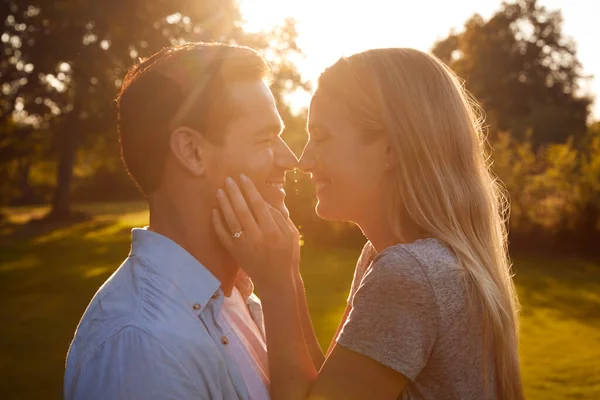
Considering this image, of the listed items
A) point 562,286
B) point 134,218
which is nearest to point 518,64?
point 134,218

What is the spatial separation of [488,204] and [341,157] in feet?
2.75

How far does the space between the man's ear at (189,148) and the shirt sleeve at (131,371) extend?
93 cm

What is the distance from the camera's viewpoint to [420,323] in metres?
2.81

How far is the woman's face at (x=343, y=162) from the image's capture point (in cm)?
347

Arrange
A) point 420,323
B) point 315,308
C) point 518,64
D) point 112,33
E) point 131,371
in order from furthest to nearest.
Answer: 1. point 518,64
2. point 315,308
3. point 112,33
4. point 420,323
5. point 131,371

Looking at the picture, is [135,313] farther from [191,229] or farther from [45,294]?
[45,294]

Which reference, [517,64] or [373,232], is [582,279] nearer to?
[373,232]

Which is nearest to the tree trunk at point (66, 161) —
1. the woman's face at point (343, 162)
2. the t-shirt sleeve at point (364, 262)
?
the t-shirt sleeve at point (364, 262)

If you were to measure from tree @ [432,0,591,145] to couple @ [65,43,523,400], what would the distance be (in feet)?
177

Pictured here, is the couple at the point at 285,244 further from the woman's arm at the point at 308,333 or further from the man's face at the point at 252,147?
the woman's arm at the point at 308,333

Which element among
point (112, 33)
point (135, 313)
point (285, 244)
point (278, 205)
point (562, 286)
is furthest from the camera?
point (562, 286)

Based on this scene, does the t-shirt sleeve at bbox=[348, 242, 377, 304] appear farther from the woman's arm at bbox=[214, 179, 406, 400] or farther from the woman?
the woman's arm at bbox=[214, 179, 406, 400]

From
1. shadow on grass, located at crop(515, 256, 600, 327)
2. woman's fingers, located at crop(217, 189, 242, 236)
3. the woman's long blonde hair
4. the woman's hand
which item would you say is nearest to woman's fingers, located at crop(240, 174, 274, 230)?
the woman's hand

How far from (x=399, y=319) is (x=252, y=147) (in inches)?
45.2
